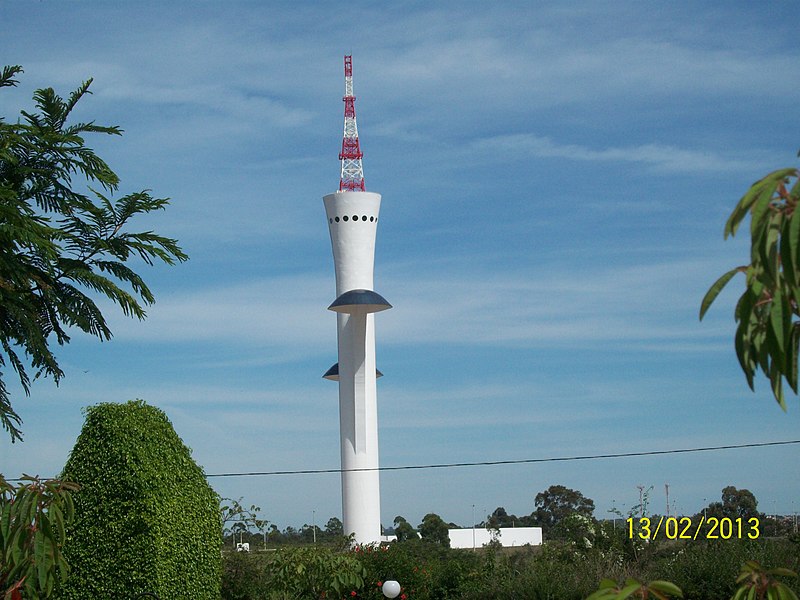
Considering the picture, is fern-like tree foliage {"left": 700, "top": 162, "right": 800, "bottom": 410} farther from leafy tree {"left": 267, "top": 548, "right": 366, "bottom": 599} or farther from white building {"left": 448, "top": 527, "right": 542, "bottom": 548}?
white building {"left": 448, "top": 527, "right": 542, "bottom": 548}

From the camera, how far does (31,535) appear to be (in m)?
7.48

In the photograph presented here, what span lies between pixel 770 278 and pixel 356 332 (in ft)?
98.4

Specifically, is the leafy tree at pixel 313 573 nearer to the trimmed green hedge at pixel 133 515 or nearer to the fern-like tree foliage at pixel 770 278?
the trimmed green hedge at pixel 133 515

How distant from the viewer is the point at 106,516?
521 inches

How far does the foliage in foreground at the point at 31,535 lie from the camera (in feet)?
23.9

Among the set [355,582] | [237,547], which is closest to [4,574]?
[355,582]

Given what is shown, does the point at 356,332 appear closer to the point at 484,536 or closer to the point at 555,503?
the point at 484,536

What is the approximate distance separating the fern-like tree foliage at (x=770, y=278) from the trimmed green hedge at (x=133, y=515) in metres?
10.8

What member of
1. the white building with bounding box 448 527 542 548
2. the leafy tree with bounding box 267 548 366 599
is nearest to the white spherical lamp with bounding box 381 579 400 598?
the leafy tree with bounding box 267 548 366 599

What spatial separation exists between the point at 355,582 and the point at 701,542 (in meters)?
7.36

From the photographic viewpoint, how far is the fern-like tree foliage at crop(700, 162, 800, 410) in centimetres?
324

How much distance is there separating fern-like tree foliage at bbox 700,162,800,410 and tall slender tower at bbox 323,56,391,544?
91.5 feet
